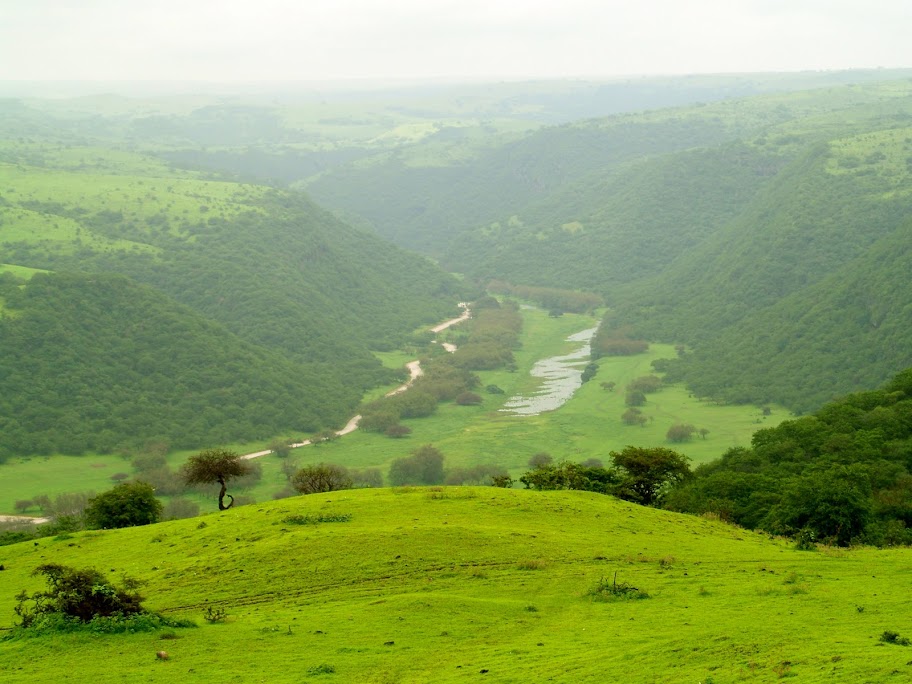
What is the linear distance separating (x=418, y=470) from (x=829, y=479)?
93.2 meters

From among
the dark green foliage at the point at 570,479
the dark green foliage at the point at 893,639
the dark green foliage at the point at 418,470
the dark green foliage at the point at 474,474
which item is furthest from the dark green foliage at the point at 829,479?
the dark green foliage at the point at 418,470

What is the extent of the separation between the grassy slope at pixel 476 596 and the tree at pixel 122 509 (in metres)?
11.5

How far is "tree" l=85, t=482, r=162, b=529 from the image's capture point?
74.8 meters

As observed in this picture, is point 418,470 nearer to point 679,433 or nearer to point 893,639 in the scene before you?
point 679,433

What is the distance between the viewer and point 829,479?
66875 millimetres

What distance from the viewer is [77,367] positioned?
7219 inches

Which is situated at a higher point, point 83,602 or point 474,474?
point 83,602

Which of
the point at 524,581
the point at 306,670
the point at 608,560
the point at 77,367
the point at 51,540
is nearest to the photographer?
the point at 306,670

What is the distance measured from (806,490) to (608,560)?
67.1 ft

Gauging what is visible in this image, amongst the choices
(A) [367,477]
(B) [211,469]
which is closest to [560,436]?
(A) [367,477]

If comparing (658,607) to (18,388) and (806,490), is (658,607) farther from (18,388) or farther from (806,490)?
(18,388)

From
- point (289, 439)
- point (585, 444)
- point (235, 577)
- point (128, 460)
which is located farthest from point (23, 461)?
point (235, 577)

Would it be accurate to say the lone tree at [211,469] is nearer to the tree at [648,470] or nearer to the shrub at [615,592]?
the tree at [648,470]

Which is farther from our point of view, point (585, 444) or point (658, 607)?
point (585, 444)
